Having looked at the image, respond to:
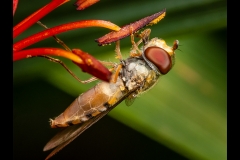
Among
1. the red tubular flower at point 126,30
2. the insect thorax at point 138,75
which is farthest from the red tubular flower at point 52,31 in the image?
the insect thorax at point 138,75

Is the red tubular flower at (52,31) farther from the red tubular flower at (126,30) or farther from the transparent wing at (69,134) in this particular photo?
the transparent wing at (69,134)

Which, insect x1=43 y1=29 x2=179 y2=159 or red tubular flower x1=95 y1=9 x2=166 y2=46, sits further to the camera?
insect x1=43 y1=29 x2=179 y2=159

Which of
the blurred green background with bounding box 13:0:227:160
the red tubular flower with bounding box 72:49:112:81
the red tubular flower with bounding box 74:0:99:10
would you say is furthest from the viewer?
the blurred green background with bounding box 13:0:227:160

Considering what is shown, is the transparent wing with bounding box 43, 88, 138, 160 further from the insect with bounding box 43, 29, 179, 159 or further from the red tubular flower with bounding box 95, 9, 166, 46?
the red tubular flower with bounding box 95, 9, 166, 46

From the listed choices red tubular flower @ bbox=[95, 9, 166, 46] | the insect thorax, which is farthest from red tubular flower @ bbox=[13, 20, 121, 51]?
the insect thorax

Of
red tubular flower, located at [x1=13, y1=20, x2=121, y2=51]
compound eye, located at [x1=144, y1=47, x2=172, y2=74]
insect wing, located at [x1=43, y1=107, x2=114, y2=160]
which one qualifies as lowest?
insect wing, located at [x1=43, y1=107, x2=114, y2=160]

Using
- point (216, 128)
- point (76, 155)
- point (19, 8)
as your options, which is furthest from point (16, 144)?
point (216, 128)
